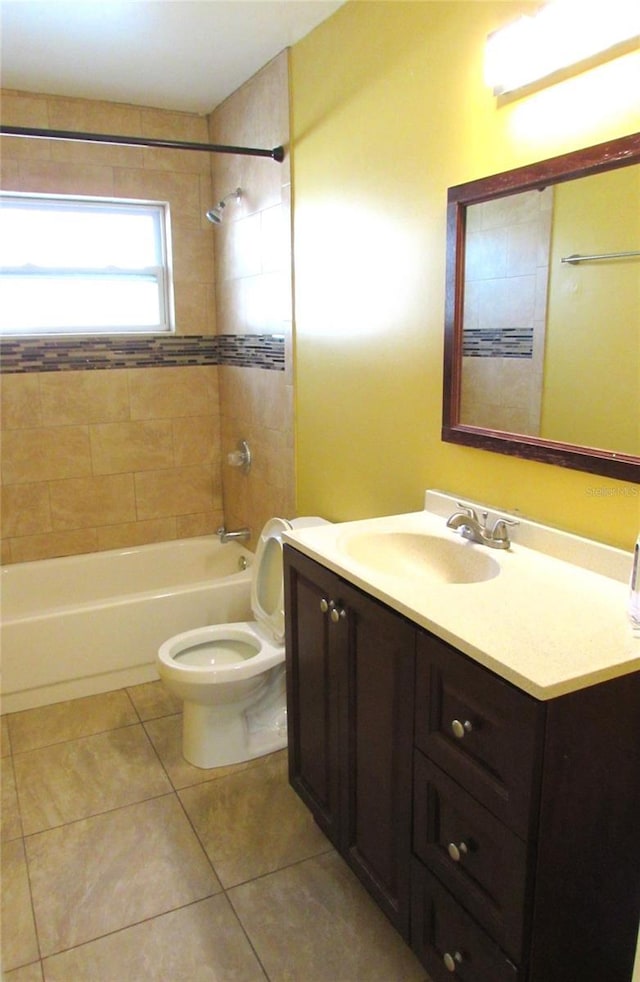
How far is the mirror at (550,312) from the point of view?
150 cm

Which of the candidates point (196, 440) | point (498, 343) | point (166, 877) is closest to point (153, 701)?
point (166, 877)

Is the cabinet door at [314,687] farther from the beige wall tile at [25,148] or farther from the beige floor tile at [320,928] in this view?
the beige wall tile at [25,148]

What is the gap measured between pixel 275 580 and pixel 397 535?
803 millimetres

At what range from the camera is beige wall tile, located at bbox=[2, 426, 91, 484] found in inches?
132

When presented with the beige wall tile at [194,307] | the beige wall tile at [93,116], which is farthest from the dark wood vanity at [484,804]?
the beige wall tile at [93,116]

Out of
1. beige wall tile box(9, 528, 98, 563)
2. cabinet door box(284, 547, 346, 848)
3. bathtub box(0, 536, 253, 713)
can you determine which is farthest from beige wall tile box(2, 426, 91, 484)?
cabinet door box(284, 547, 346, 848)

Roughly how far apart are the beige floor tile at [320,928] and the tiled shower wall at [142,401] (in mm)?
1507

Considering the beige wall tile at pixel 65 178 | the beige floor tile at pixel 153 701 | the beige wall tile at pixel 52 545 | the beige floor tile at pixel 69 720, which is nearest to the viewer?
the beige floor tile at pixel 69 720

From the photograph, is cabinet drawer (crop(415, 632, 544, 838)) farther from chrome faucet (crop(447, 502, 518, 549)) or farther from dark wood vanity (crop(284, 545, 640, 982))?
chrome faucet (crop(447, 502, 518, 549))

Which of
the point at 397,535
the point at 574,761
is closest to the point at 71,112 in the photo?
the point at 397,535

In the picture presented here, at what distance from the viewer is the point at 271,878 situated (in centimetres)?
197

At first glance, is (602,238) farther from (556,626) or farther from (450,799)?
(450,799)

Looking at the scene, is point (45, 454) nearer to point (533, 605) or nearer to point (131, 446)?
point (131, 446)

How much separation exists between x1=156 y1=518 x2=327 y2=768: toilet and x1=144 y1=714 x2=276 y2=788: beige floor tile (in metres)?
0.02
